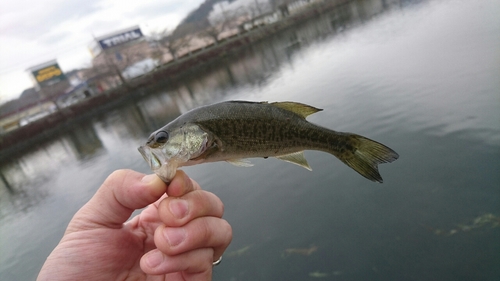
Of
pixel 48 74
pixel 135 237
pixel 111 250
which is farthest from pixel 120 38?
pixel 111 250

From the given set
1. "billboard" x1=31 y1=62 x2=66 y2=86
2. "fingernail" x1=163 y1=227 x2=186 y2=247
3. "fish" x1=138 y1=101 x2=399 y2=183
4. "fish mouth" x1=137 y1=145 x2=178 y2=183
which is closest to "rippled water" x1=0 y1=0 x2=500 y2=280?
"fish" x1=138 y1=101 x2=399 y2=183

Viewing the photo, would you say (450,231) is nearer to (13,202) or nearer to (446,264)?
(446,264)

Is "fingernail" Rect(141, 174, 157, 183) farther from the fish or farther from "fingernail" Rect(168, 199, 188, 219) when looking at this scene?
"fingernail" Rect(168, 199, 188, 219)

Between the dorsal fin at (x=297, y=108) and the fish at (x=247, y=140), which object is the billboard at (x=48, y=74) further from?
the dorsal fin at (x=297, y=108)

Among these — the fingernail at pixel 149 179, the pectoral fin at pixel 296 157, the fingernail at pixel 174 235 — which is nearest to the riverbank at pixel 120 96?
the fingernail at pixel 149 179

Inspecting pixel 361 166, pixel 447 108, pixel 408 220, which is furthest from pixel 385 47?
pixel 361 166

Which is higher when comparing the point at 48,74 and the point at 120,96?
the point at 48,74

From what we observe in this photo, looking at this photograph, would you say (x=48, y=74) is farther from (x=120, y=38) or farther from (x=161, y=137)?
(x=161, y=137)
